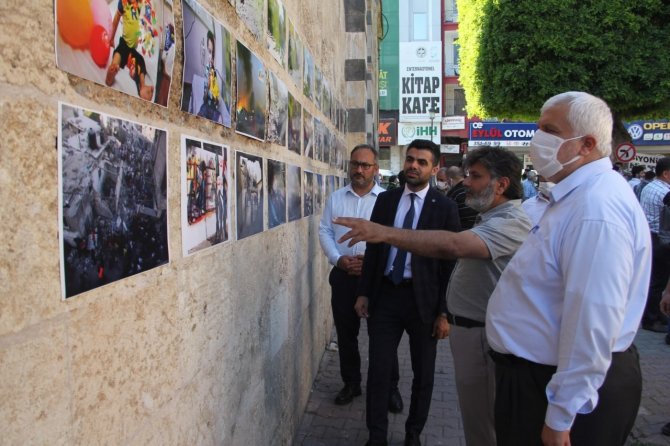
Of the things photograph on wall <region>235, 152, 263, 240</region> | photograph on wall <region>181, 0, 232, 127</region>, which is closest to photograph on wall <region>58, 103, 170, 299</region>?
photograph on wall <region>181, 0, 232, 127</region>

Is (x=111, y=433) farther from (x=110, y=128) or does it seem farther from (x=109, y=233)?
(x=110, y=128)

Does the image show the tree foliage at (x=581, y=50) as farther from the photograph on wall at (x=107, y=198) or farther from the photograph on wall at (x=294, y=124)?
the photograph on wall at (x=107, y=198)

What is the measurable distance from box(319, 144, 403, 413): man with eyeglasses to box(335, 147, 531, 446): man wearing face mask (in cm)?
136

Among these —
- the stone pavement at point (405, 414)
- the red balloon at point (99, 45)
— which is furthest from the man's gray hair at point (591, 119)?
the stone pavement at point (405, 414)

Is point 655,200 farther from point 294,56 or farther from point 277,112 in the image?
A: point 277,112


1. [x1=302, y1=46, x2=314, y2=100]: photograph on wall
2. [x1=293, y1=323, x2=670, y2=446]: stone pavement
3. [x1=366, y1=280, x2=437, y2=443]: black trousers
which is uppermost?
[x1=302, y1=46, x2=314, y2=100]: photograph on wall

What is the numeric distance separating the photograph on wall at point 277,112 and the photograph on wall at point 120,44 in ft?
4.16

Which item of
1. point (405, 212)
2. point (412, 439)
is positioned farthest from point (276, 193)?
point (412, 439)

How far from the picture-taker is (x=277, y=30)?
294 cm

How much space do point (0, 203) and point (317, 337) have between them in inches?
163

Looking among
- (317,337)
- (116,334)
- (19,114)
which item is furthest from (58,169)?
(317,337)

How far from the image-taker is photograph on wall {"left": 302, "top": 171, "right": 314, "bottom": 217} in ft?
13.0

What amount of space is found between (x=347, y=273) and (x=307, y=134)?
116cm

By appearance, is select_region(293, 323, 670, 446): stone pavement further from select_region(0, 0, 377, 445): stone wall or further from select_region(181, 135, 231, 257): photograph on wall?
select_region(181, 135, 231, 257): photograph on wall
